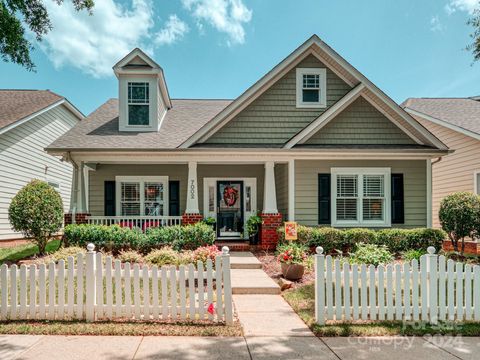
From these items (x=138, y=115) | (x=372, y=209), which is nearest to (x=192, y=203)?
(x=138, y=115)

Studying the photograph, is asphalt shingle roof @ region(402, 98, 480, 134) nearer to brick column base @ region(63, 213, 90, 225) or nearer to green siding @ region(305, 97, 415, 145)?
green siding @ region(305, 97, 415, 145)

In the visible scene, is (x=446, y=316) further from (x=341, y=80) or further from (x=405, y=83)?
(x=405, y=83)

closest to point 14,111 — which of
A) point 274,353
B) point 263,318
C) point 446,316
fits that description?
point 263,318

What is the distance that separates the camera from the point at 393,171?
38.4 feet

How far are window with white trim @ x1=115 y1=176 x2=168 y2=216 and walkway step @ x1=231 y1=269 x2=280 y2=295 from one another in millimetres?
5619

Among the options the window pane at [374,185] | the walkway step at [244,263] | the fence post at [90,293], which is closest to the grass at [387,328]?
the fence post at [90,293]

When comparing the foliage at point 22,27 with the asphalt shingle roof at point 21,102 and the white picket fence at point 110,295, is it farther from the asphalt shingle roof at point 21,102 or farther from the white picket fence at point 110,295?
the asphalt shingle roof at point 21,102

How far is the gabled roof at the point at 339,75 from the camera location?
1138 centimetres

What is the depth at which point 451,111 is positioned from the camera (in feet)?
50.3

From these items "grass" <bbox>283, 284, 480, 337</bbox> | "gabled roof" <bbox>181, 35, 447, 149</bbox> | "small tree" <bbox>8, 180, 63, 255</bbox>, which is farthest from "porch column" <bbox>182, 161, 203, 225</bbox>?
"grass" <bbox>283, 284, 480, 337</bbox>

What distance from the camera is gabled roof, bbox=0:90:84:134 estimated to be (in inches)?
533

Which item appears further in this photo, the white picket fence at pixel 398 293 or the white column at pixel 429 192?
the white column at pixel 429 192

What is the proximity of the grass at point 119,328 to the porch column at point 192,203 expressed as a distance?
617 centimetres

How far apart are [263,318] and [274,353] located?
1333 millimetres
